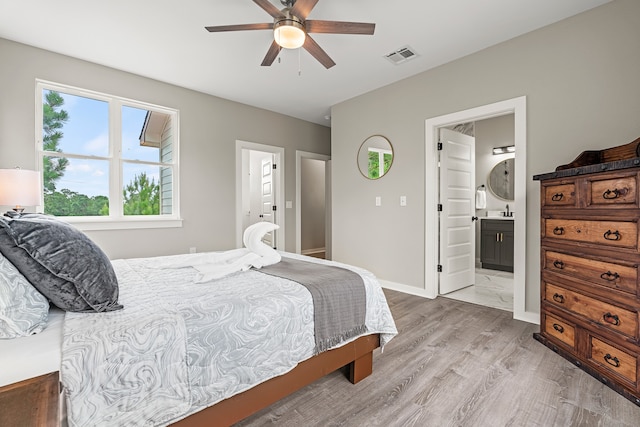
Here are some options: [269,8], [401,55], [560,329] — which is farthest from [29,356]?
[401,55]

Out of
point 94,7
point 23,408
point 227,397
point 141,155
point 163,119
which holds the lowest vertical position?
point 227,397

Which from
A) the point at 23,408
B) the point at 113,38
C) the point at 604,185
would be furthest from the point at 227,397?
the point at 113,38

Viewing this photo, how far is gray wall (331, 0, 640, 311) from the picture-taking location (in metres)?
2.34

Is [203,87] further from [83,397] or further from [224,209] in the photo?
[83,397]

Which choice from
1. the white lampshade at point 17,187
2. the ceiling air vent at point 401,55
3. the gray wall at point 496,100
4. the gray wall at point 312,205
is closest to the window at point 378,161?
the gray wall at point 496,100

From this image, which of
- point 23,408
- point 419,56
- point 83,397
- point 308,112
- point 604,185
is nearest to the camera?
point 23,408

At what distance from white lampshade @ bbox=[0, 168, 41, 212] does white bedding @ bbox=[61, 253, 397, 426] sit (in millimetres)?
1764

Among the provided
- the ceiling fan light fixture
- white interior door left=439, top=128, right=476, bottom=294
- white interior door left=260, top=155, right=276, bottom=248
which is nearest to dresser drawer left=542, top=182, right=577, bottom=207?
white interior door left=439, top=128, right=476, bottom=294

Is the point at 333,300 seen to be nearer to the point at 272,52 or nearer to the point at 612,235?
the point at 612,235

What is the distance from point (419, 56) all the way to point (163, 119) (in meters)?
3.28

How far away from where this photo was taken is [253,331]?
1.26m

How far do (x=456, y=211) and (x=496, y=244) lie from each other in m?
1.66

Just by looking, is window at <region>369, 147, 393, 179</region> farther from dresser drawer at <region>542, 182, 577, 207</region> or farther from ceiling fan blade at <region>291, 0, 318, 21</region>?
ceiling fan blade at <region>291, 0, 318, 21</region>

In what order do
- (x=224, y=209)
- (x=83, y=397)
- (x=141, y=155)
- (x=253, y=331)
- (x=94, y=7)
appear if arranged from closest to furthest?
(x=83, y=397) < (x=253, y=331) < (x=94, y=7) < (x=141, y=155) < (x=224, y=209)
